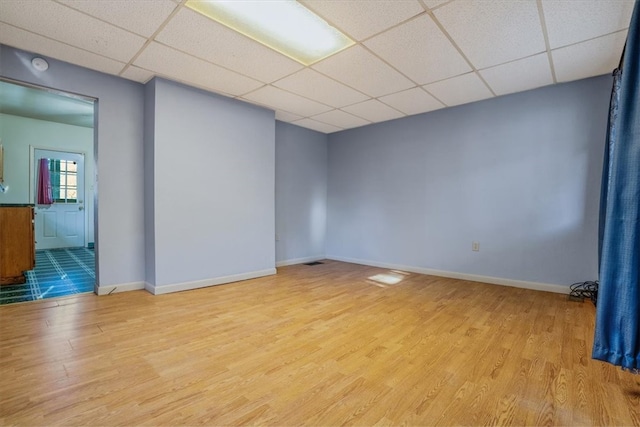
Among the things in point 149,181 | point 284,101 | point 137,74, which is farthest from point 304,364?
point 137,74

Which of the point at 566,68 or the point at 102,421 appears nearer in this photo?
the point at 102,421

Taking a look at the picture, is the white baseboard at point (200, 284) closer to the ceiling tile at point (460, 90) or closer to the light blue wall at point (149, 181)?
the light blue wall at point (149, 181)

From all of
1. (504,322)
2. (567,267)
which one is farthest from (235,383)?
(567,267)

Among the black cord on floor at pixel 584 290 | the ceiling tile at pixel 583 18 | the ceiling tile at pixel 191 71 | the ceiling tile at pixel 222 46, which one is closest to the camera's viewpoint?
the ceiling tile at pixel 583 18

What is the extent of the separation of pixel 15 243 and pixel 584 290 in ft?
22.0

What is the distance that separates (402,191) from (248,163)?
250cm

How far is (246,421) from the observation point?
4.25 feet

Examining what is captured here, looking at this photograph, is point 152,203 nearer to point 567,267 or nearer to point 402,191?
point 402,191

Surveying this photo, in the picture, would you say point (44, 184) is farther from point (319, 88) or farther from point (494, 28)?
point (494, 28)

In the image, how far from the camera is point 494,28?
2.22 meters

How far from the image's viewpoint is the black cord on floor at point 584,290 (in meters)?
3.06

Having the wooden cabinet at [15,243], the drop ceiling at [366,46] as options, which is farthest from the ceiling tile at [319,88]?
the wooden cabinet at [15,243]

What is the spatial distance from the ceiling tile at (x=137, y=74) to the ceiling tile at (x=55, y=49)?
0.23 feet

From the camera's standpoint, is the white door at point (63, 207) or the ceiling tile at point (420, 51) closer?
the ceiling tile at point (420, 51)
